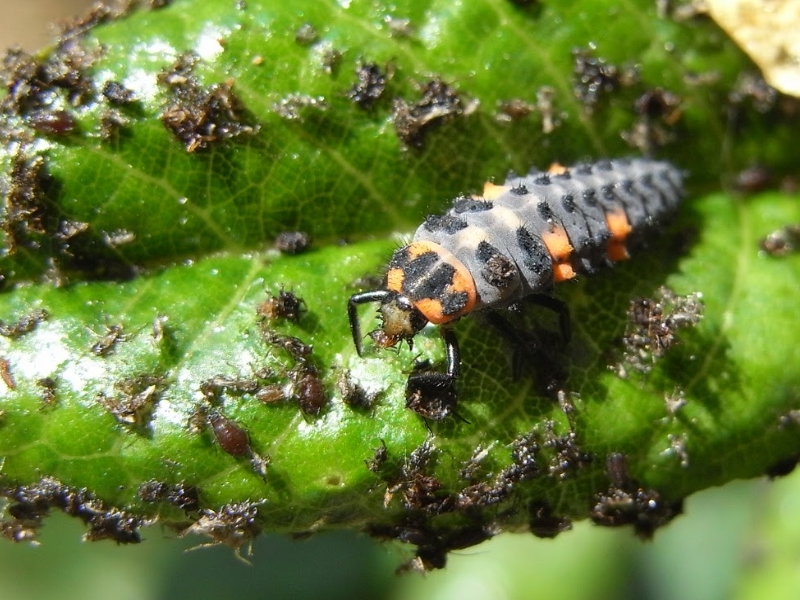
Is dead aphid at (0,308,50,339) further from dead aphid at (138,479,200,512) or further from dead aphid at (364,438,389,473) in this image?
dead aphid at (364,438,389,473)

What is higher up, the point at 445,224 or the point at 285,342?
the point at 445,224

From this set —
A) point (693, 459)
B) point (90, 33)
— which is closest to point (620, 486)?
point (693, 459)

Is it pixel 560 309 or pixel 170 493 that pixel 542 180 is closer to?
pixel 560 309

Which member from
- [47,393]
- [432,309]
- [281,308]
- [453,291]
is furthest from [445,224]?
Result: [47,393]

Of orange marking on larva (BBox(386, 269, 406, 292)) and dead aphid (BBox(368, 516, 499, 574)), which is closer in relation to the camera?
dead aphid (BBox(368, 516, 499, 574))

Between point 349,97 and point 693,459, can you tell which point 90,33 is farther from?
point 693,459

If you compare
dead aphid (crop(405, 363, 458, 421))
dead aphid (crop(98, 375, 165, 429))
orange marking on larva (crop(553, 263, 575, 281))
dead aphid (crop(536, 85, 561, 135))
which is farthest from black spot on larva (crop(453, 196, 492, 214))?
dead aphid (crop(98, 375, 165, 429))
